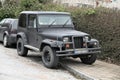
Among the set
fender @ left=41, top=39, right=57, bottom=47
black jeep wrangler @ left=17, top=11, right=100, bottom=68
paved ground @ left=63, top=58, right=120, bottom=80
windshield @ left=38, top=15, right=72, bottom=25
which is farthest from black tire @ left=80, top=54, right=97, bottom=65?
windshield @ left=38, top=15, right=72, bottom=25

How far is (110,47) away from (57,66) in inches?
86.4

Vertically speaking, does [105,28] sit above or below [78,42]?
above

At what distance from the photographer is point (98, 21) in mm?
13562

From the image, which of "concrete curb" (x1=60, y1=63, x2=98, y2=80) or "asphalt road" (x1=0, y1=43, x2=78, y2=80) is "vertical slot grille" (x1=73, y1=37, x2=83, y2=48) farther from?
"asphalt road" (x1=0, y1=43, x2=78, y2=80)

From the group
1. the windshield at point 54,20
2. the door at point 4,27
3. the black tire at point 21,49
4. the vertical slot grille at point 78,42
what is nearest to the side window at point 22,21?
the black tire at point 21,49

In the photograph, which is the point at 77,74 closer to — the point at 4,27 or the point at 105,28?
the point at 105,28

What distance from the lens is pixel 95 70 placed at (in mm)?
11031

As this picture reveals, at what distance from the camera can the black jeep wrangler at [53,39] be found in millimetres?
11414

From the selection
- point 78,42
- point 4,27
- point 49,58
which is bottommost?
point 49,58

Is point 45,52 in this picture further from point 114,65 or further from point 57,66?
point 114,65

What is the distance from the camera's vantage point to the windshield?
42.6 feet

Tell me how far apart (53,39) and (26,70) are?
148cm

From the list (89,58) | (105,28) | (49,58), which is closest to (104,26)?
(105,28)

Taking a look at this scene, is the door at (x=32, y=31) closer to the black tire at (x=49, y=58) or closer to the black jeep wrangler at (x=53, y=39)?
the black jeep wrangler at (x=53, y=39)
